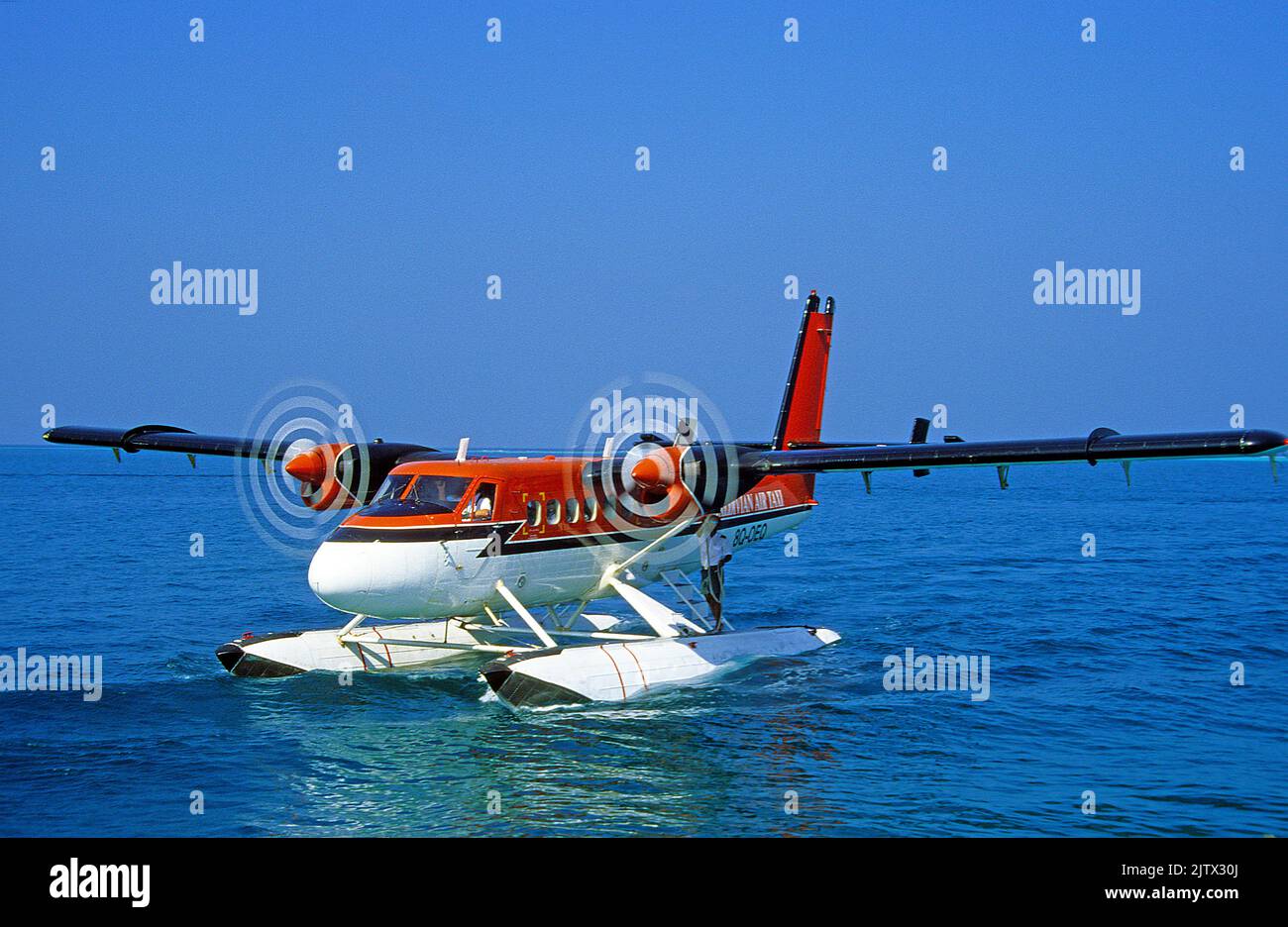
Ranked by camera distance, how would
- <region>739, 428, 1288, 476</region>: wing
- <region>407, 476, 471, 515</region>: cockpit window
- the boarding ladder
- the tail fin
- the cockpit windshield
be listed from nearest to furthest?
<region>739, 428, 1288, 476</region>: wing
the cockpit windshield
<region>407, 476, 471, 515</region>: cockpit window
the boarding ladder
the tail fin

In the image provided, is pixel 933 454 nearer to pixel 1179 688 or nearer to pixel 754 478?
pixel 754 478

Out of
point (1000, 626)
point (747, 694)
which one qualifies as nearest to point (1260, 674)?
point (1000, 626)

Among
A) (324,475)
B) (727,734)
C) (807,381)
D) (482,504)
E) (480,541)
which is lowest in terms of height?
(727,734)

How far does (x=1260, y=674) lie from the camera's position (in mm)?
20484

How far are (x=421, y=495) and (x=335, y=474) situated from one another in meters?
3.22

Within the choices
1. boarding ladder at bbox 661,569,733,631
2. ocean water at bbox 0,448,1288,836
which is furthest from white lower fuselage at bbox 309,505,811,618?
ocean water at bbox 0,448,1288,836

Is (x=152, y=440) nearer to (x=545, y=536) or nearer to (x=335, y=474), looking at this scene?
(x=335, y=474)

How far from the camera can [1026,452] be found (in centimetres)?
1600

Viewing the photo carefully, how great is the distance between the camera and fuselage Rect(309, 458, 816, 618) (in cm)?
1533

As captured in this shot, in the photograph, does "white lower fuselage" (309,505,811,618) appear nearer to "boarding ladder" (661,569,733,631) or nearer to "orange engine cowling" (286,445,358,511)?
"boarding ladder" (661,569,733,631)

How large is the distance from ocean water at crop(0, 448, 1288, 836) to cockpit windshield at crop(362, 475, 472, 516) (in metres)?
3.12

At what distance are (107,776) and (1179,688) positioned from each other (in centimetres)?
1727

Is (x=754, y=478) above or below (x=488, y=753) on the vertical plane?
above

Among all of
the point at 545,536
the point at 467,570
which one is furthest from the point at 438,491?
the point at 545,536
